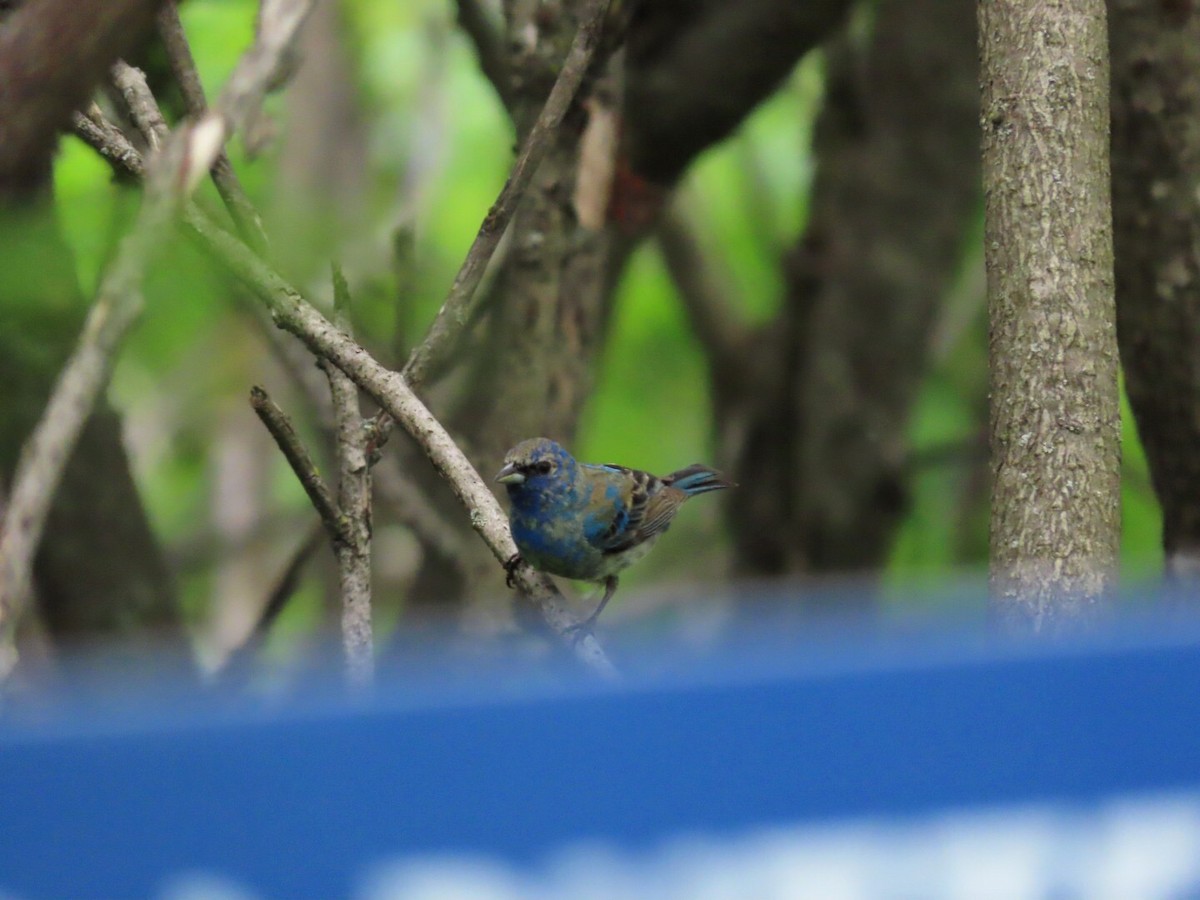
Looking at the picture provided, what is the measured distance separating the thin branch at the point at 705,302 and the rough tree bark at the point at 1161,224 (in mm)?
3436

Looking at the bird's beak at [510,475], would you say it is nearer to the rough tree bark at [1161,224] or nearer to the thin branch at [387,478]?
the thin branch at [387,478]

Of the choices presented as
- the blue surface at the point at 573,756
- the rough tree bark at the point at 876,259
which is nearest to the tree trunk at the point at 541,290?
the rough tree bark at the point at 876,259

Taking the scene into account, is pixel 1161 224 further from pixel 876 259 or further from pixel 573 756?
pixel 573 756

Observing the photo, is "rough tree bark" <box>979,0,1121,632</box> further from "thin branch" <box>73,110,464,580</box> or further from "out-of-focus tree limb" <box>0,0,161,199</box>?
"thin branch" <box>73,110,464,580</box>

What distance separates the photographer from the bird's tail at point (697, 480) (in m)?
5.14

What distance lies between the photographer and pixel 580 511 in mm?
4324

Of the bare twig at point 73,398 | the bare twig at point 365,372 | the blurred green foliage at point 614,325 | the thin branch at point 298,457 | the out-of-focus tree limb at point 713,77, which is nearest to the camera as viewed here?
the bare twig at point 73,398

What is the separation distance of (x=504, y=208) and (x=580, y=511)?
58.1 inches

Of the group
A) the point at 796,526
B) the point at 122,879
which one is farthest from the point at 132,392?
the point at 122,879

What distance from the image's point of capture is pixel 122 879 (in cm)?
111

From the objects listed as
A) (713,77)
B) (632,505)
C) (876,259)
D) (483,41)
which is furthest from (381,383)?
(876,259)

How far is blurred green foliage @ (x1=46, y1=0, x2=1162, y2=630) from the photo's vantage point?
6820mm

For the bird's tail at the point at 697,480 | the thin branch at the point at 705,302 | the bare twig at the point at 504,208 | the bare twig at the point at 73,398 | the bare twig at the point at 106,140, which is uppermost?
the thin branch at the point at 705,302

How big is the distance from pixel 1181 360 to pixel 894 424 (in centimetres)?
281
